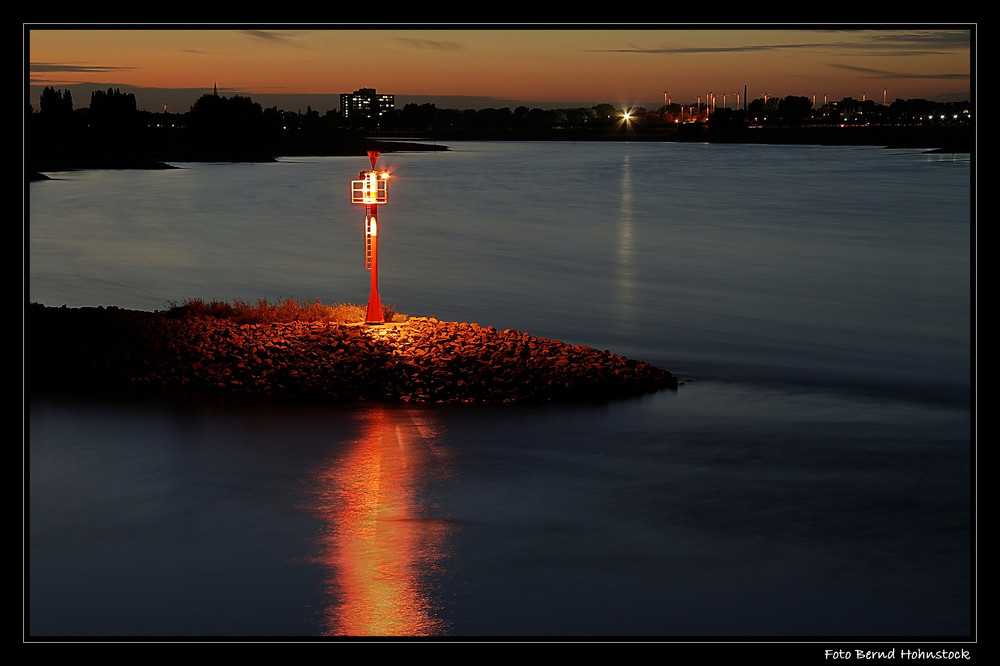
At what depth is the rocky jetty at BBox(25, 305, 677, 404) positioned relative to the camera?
16453mm

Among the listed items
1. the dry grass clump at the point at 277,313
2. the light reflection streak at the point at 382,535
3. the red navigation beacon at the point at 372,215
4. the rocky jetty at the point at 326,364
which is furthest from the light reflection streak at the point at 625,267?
the light reflection streak at the point at 382,535

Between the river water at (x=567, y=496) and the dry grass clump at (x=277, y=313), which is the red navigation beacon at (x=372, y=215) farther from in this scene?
the river water at (x=567, y=496)

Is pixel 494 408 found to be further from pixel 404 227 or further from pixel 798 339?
pixel 404 227

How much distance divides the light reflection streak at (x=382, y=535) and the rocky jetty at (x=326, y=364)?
Answer: 4.89 feet

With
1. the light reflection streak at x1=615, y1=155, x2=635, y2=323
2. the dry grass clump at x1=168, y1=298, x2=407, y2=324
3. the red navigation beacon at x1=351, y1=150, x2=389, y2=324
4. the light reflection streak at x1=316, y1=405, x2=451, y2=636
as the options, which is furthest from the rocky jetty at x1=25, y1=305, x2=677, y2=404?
the light reflection streak at x1=615, y1=155, x2=635, y2=323

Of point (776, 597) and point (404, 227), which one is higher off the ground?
point (404, 227)

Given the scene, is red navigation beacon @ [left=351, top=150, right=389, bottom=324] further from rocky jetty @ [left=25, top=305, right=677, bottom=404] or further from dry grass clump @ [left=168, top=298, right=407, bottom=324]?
rocky jetty @ [left=25, top=305, right=677, bottom=404]

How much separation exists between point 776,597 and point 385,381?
7949 mm

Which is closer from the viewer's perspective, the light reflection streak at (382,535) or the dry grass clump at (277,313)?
the light reflection streak at (382,535)

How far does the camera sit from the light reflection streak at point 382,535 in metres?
9.06

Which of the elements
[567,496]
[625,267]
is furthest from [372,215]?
[625,267]

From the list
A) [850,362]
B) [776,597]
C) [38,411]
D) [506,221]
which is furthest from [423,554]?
[506,221]

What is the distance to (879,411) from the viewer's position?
54.3 ft

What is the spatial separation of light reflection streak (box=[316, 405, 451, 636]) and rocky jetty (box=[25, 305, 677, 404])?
1.49m
